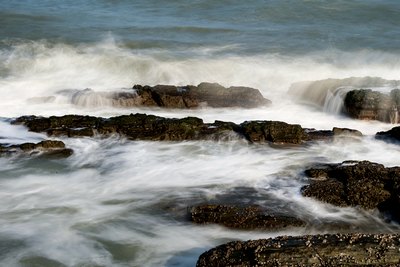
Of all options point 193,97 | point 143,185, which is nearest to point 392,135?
point 193,97

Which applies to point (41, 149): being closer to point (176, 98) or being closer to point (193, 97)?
point (176, 98)

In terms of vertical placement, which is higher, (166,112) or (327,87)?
(327,87)

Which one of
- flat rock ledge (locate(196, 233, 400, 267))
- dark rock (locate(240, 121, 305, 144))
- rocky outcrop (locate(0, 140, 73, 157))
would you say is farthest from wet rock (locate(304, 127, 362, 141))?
flat rock ledge (locate(196, 233, 400, 267))

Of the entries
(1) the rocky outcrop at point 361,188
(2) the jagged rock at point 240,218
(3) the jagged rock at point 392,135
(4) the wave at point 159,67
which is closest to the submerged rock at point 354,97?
(4) the wave at point 159,67

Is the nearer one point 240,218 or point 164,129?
point 240,218

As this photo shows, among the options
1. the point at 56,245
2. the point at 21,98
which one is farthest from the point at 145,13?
the point at 56,245

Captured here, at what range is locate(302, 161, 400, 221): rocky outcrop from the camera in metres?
7.47

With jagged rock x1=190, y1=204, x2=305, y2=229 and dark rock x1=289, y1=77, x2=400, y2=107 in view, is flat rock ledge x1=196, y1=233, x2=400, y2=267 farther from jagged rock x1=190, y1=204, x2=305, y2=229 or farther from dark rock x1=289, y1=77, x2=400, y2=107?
dark rock x1=289, y1=77, x2=400, y2=107

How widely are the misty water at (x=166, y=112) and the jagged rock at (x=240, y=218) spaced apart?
13cm

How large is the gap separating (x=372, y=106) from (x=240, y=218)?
668 centimetres

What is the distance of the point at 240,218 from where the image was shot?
23.5ft

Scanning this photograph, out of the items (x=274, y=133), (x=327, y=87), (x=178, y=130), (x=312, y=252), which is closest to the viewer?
(x=312, y=252)

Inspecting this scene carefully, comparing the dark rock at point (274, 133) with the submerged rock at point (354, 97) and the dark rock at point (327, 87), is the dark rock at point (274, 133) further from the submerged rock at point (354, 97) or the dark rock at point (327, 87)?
the dark rock at point (327, 87)

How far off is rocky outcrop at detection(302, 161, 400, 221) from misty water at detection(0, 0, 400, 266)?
0.56ft
